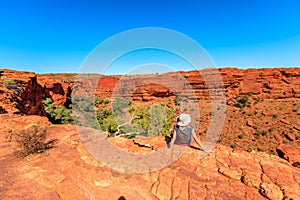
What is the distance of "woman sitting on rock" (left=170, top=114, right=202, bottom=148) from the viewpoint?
432 cm

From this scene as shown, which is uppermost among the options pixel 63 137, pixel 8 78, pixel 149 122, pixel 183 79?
pixel 183 79

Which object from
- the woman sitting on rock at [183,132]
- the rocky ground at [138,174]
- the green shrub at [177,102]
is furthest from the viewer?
the green shrub at [177,102]

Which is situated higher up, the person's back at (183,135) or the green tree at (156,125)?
the person's back at (183,135)

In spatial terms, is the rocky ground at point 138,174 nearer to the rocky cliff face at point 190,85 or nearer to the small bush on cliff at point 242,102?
the rocky cliff face at point 190,85

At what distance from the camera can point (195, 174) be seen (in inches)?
133

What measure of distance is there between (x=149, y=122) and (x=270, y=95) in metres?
21.7

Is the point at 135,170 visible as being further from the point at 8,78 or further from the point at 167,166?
the point at 8,78

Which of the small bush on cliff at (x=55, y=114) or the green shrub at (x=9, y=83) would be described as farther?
the small bush on cliff at (x=55, y=114)

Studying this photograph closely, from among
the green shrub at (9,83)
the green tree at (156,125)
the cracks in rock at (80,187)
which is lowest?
the green tree at (156,125)

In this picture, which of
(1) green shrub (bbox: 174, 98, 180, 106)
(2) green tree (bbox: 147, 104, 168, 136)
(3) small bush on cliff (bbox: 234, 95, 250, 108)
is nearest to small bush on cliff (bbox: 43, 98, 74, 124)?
(2) green tree (bbox: 147, 104, 168, 136)

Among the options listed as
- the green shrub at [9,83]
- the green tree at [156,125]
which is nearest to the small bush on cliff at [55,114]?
the green shrub at [9,83]

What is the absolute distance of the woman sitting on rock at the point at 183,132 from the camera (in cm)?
432

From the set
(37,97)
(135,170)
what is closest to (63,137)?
(135,170)

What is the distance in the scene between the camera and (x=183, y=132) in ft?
14.5
